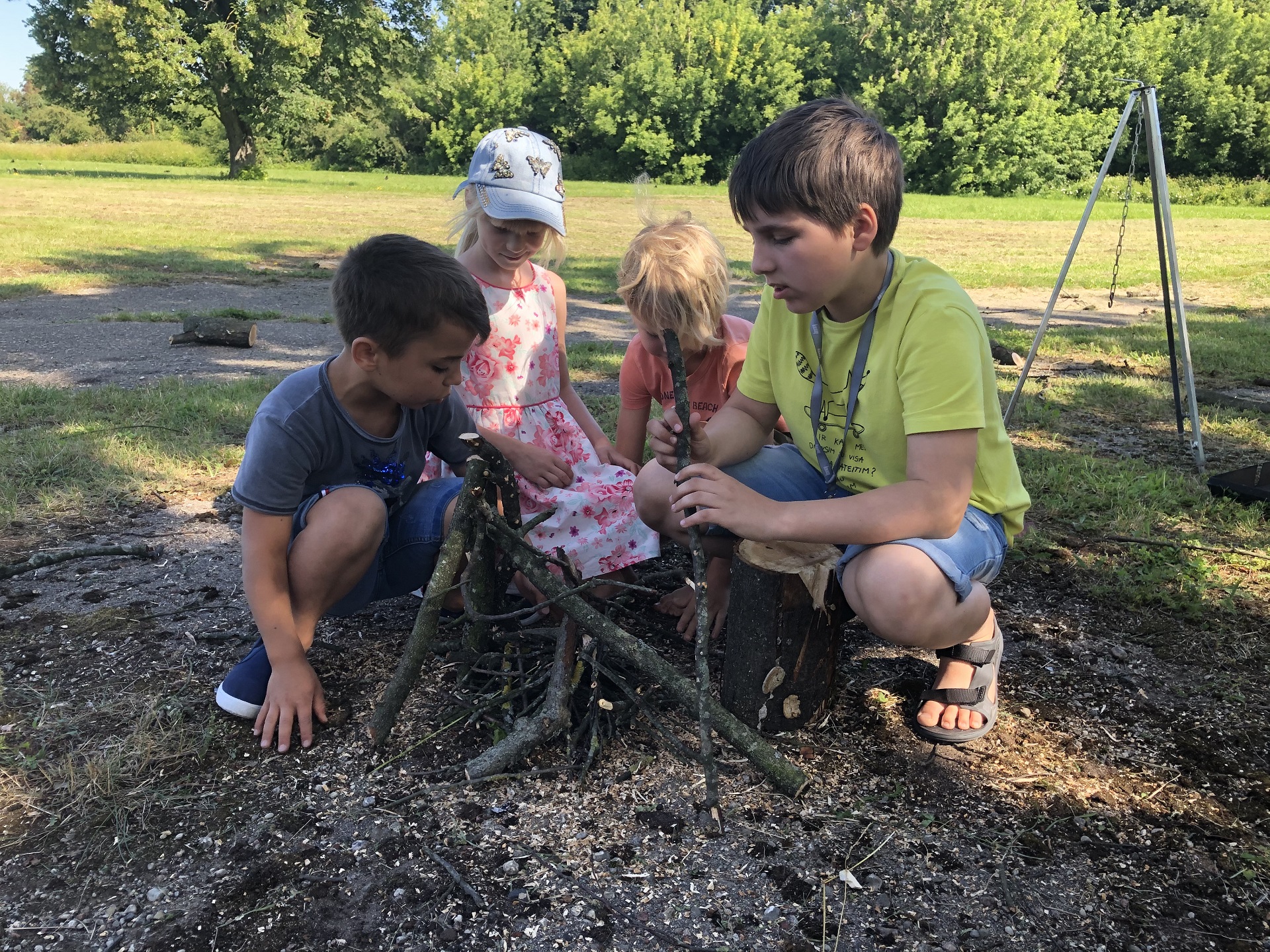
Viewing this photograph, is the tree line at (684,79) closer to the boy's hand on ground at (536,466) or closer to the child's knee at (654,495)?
the boy's hand on ground at (536,466)

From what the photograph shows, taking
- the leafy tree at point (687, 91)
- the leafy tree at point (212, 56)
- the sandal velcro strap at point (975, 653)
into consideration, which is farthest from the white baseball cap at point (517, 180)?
the leafy tree at point (687, 91)

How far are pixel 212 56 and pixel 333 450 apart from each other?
3166cm

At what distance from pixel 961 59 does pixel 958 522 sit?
1445 inches

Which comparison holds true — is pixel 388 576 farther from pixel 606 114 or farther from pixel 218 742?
pixel 606 114

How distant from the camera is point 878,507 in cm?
193

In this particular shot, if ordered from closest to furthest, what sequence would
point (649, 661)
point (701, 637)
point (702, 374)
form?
1. point (701, 637)
2. point (649, 661)
3. point (702, 374)

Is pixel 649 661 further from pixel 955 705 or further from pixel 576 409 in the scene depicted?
pixel 576 409

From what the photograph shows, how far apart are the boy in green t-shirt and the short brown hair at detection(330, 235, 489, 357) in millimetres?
573

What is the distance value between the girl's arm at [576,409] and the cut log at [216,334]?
13.8 feet

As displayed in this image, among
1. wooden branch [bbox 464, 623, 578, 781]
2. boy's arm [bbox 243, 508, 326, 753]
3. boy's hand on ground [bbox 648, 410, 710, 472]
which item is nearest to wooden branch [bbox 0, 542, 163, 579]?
boy's arm [bbox 243, 508, 326, 753]

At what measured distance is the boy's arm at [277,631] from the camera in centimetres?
210

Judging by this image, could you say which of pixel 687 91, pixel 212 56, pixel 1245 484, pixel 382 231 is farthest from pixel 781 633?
pixel 687 91

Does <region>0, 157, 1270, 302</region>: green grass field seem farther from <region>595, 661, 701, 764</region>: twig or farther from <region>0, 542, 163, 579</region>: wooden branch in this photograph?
<region>0, 542, 163, 579</region>: wooden branch

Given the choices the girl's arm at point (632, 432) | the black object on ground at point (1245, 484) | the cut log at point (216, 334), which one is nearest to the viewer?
the girl's arm at point (632, 432)
